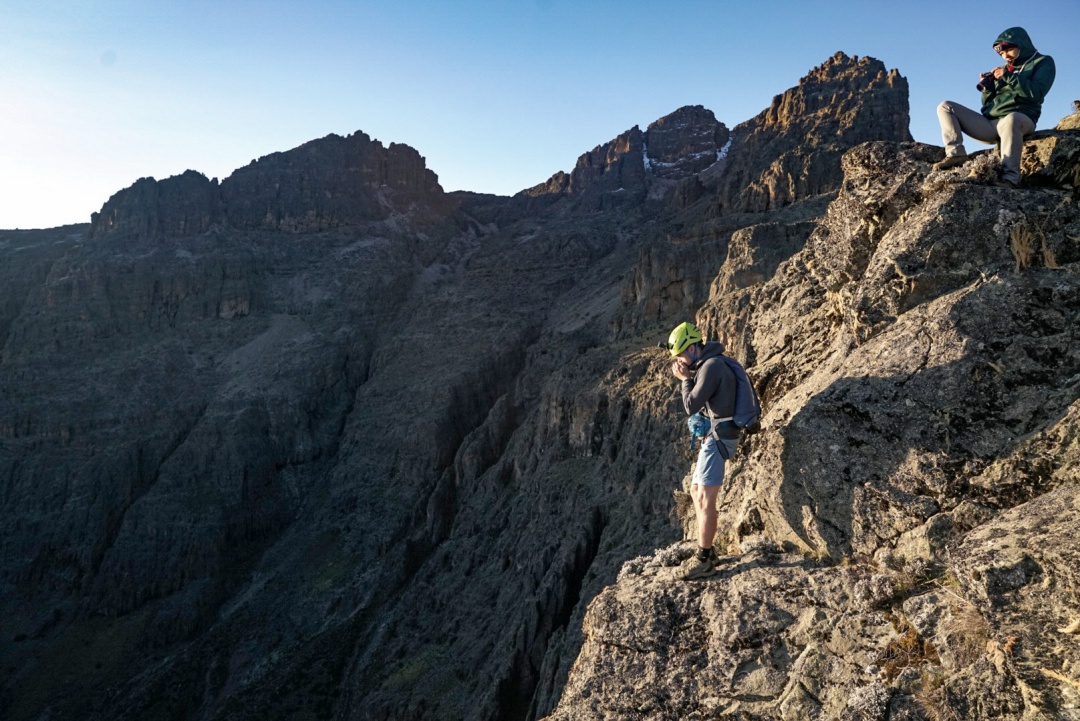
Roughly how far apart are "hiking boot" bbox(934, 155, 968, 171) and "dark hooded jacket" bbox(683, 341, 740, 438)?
144 inches

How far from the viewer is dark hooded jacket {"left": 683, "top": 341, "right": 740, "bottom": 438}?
803 cm

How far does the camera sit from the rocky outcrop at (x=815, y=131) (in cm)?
6388

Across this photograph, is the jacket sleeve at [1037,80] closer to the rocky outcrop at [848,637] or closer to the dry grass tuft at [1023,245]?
the dry grass tuft at [1023,245]

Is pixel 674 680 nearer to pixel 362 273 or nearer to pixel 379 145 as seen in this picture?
pixel 362 273

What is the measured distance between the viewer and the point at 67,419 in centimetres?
7238

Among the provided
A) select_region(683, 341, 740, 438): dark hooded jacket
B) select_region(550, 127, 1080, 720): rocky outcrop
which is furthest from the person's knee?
select_region(683, 341, 740, 438): dark hooded jacket

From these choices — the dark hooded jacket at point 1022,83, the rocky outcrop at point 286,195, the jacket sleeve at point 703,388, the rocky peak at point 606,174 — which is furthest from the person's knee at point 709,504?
the rocky peak at point 606,174

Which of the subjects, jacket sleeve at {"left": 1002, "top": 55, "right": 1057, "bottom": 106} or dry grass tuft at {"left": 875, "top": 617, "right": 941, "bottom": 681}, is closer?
dry grass tuft at {"left": 875, "top": 617, "right": 941, "bottom": 681}

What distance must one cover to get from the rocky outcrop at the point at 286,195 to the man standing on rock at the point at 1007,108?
347 ft

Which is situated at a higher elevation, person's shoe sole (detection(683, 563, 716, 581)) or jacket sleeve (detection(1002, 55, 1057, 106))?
jacket sleeve (detection(1002, 55, 1057, 106))

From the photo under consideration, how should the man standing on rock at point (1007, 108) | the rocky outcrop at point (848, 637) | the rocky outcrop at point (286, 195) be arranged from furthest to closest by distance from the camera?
the rocky outcrop at point (286, 195), the man standing on rock at point (1007, 108), the rocky outcrop at point (848, 637)

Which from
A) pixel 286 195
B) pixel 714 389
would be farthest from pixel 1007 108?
pixel 286 195

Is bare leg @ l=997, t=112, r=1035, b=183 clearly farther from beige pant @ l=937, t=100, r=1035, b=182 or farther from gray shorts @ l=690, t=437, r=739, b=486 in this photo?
gray shorts @ l=690, t=437, r=739, b=486

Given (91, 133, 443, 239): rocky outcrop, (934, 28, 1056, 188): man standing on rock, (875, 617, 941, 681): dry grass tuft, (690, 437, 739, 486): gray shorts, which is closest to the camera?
(875, 617, 941, 681): dry grass tuft
